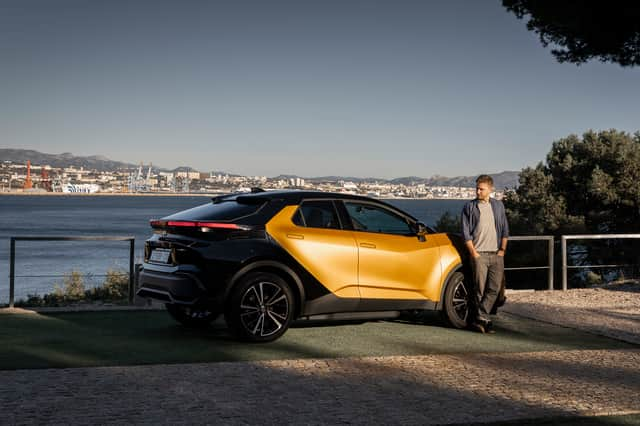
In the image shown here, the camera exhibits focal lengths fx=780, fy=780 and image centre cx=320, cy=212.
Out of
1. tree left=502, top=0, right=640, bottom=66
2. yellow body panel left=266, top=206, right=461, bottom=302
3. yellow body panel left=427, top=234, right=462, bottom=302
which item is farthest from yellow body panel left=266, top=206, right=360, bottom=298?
tree left=502, top=0, right=640, bottom=66

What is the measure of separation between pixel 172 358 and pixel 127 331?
1.96 meters

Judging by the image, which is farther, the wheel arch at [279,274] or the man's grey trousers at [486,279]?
the man's grey trousers at [486,279]

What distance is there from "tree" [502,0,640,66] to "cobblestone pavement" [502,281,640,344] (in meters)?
5.40

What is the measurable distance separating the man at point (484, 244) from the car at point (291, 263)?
0.32 meters

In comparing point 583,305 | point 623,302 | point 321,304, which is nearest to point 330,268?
point 321,304

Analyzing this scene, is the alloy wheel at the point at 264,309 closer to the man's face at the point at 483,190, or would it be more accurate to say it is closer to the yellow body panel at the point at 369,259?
the yellow body panel at the point at 369,259

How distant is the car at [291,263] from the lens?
8609mm

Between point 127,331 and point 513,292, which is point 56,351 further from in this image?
point 513,292

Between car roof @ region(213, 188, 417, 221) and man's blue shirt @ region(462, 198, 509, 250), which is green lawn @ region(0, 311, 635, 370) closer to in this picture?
man's blue shirt @ region(462, 198, 509, 250)

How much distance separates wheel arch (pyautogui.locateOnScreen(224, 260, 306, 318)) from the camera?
861 cm

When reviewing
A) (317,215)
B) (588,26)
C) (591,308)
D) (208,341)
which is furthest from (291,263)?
(588,26)

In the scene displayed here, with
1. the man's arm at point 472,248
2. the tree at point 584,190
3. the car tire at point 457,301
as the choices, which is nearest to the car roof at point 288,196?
the man's arm at point 472,248

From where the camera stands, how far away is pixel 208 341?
9.00 metres

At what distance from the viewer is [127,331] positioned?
381 inches
